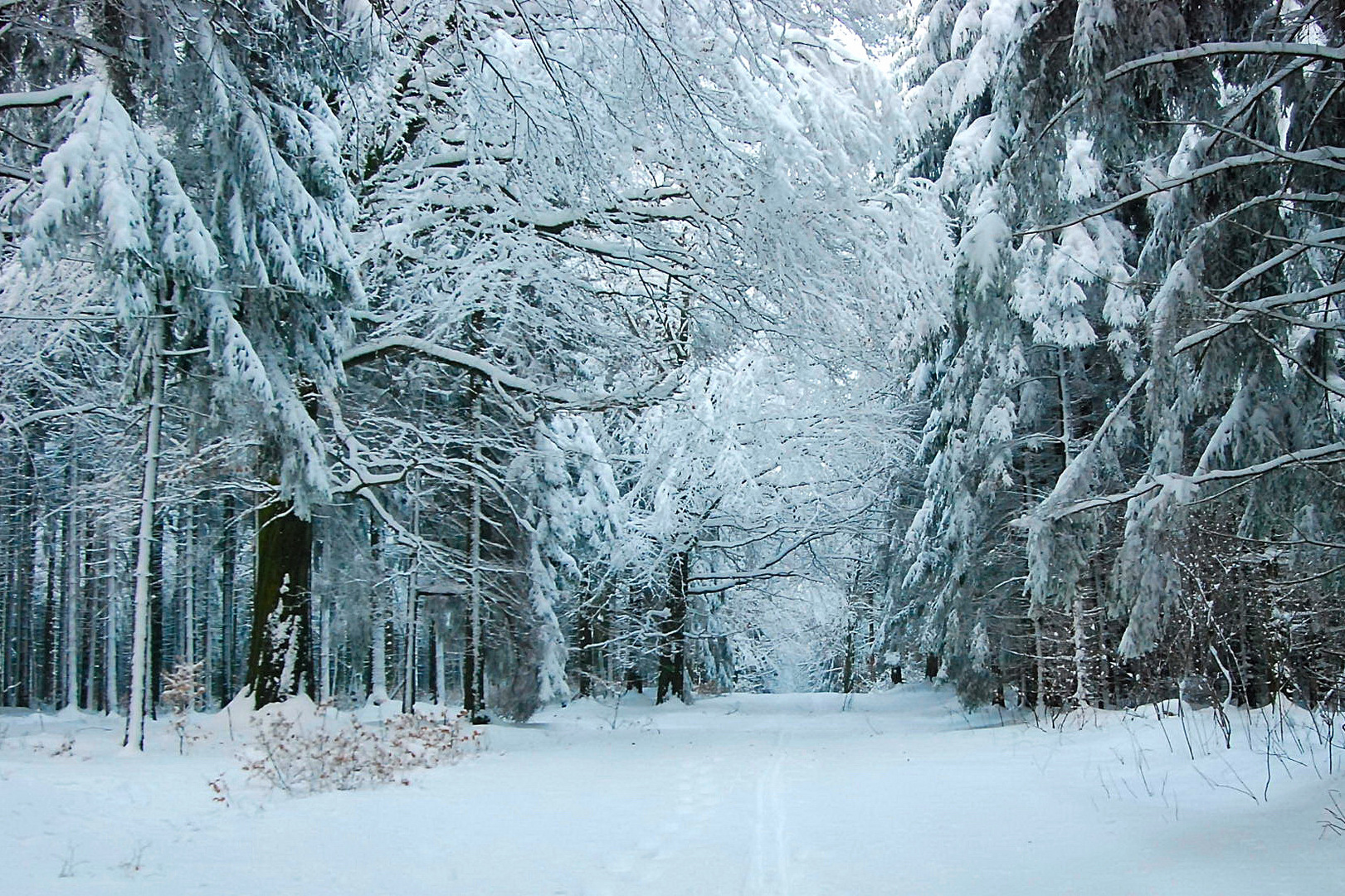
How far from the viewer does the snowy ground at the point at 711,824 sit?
446 cm

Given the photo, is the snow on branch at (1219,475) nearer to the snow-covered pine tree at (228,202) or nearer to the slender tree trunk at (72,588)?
the snow-covered pine tree at (228,202)

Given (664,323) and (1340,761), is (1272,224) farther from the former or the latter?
(664,323)

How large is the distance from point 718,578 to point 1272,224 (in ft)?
61.3

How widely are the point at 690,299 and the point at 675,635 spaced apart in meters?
15.0

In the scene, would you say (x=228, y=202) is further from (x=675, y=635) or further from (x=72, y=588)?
(x=72, y=588)

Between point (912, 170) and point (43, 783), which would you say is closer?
point (43, 783)

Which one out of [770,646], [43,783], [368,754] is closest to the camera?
[43,783]

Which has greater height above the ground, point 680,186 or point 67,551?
point 680,186

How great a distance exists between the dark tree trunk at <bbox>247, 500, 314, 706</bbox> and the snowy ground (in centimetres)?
61

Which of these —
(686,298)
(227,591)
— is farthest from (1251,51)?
(227,591)

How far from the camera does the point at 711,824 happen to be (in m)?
6.23

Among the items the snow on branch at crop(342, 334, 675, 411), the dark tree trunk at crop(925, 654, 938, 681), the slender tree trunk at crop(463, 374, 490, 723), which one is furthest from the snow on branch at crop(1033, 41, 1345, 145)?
the dark tree trunk at crop(925, 654, 938, 681)

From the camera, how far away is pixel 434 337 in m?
11.7

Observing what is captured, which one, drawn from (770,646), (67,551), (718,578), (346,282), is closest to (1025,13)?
(346,282)
